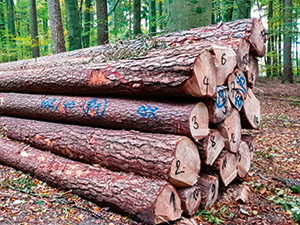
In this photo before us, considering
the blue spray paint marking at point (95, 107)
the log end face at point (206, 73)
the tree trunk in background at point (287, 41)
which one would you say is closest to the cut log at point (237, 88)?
the log end face at point (206, 73)

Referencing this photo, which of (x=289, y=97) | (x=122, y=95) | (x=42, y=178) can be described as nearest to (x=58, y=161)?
(x=42, y=178)

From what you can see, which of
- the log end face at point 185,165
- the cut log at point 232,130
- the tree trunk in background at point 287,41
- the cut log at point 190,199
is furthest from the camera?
the tree trunk in background at point 287,41

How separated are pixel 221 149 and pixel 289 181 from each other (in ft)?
4.32

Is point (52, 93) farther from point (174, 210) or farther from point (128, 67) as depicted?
point (174, 210)

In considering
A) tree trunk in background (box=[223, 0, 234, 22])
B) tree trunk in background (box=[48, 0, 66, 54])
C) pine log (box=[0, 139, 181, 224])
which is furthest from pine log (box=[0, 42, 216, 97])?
tree trunk in background (box=[223, 0, 234, 22])

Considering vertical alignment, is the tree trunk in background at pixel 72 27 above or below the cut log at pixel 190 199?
above

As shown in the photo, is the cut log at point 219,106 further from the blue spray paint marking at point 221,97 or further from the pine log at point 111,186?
the pine log at point 111,186

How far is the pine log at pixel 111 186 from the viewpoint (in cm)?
265

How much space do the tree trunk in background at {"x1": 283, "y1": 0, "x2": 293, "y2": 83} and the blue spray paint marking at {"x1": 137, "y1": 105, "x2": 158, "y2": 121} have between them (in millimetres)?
9224

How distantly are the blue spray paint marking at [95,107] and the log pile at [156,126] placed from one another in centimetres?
2

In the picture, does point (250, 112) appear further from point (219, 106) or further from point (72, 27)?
point (72, 27)

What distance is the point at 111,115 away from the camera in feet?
11.1

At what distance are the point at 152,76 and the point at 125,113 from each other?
2.03ft

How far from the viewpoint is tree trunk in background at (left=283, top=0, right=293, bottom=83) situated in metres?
10.5
